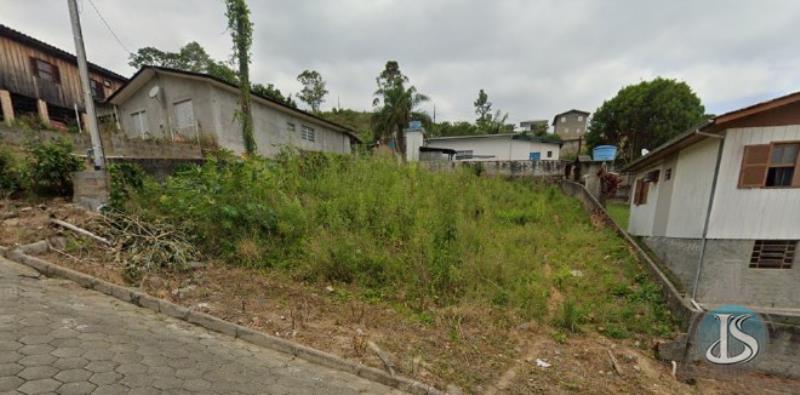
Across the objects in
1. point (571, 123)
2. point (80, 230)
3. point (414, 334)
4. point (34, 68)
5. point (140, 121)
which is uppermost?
point (571, 123)

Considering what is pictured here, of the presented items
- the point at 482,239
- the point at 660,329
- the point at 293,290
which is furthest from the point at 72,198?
the point at 660,329

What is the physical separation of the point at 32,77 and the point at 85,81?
14.3m

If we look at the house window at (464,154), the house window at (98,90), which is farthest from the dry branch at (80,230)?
the house window at (464,154)

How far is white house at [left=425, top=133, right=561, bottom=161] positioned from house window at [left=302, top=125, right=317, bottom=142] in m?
9.04

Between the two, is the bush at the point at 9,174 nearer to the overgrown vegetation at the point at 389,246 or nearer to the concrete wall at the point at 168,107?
the overgrown vegetation at the point at 389,246

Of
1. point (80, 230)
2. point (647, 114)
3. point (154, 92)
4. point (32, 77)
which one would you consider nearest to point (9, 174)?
point (80, 230)

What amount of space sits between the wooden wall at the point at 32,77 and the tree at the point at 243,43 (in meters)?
11.3

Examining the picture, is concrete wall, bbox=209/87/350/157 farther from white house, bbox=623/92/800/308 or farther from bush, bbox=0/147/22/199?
white house, bbox=623/92/800/308

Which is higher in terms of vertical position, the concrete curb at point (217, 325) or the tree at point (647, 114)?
the tree at point (647, 114)

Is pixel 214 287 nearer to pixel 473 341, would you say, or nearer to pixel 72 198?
pixel 473 341

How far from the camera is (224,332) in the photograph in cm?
303

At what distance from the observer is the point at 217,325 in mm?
3053

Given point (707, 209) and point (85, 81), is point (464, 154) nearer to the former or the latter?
point (707, 209)

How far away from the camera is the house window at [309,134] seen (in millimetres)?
15359
